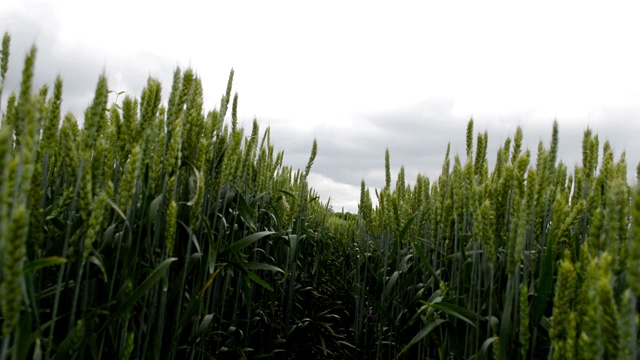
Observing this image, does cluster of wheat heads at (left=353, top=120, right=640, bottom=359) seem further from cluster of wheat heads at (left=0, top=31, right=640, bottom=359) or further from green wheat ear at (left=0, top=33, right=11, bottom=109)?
green wheat ear at (left=0, top=33, right=11, bottom=109)

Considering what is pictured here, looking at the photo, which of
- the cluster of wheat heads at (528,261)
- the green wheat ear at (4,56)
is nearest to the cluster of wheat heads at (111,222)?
the green wheat ear at (4,56)

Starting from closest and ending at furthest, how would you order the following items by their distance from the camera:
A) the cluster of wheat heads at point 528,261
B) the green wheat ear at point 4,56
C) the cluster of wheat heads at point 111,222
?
the cluster of wheat heads at point 528,261 → the cluster of wheat heads at point 111,222 → the green wheat ear at point 4,56

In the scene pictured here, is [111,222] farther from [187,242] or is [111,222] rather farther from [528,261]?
[528,261]

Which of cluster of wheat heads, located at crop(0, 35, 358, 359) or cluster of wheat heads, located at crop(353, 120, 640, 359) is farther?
cluster of wheat heads, located at crop(0, 35, 358, 359)

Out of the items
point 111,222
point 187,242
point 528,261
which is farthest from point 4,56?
point 528,261

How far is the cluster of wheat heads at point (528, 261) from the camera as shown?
96cm

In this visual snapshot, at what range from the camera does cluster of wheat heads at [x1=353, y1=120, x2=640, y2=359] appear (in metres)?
0.96

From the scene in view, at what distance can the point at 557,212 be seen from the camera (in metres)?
1.50

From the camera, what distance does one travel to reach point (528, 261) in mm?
1789

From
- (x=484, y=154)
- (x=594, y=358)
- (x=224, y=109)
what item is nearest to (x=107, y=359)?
(x=224, y=109)

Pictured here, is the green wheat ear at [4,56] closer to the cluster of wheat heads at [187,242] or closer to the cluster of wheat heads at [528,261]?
the cluster of wheat heads at [187,242]

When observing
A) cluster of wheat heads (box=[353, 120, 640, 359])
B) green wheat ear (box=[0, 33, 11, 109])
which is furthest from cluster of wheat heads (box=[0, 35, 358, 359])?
cluster of wheat heads (box=[353, 120, 640, 359])

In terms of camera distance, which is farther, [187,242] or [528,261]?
[187,242]

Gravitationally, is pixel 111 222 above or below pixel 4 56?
Answer: below
